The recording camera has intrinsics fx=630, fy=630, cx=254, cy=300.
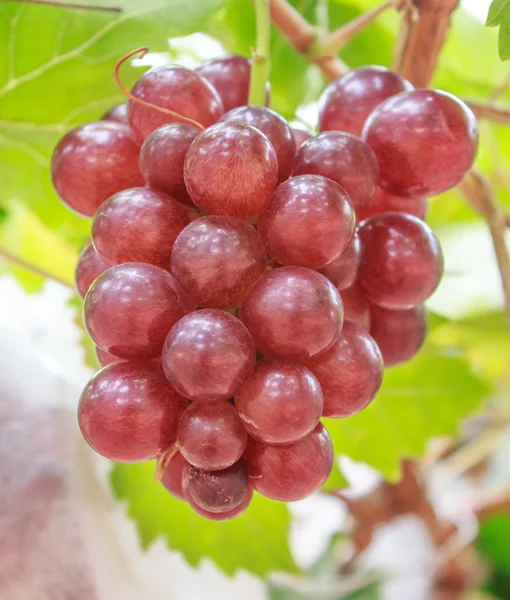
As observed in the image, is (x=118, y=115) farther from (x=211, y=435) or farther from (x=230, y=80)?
(x=211, y=435)

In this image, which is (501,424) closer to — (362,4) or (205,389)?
(362,4)

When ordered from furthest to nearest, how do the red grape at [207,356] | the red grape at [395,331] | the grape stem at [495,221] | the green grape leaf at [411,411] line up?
1. the green grape leaf at [411,411]
2. the grape stem at [495,221]
3. the red grape at [395,331]
4. the red grape at [207,356]

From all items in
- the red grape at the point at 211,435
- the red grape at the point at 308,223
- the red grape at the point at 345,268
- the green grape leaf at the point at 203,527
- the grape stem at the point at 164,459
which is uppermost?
the red grape at the point at 308,223

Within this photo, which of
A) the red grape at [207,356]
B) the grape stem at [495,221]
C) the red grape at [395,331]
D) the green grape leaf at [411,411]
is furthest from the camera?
the green grape leaf at [411,411]

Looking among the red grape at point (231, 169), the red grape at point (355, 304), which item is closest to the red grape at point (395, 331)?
the red grape at point (355, 304)

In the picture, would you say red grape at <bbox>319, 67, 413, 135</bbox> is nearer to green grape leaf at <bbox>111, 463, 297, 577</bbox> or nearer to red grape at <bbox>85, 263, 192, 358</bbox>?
red grape at <bbox>85, 263, 192, 358</bbox>

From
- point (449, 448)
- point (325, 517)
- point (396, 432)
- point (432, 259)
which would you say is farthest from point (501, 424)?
point (432, 259)

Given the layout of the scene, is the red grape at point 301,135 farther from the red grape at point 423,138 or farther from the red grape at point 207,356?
the red grape at point 207,356

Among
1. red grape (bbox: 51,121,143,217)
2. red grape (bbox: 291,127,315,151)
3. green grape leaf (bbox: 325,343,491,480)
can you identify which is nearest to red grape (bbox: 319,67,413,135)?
red grape (bbox: 291,127,315,151)
